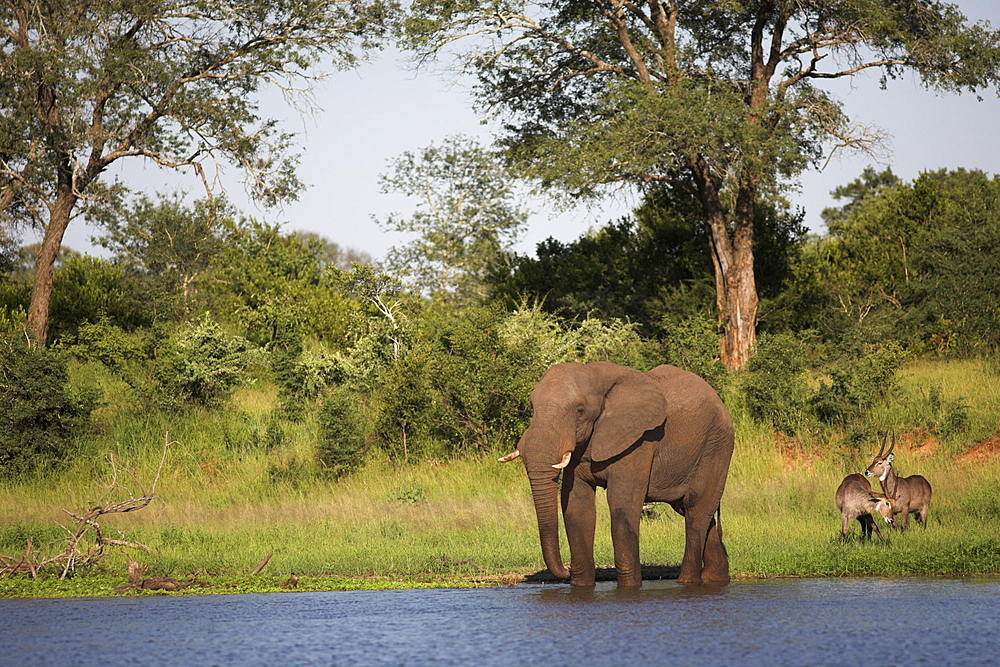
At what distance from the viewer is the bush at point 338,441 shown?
19.9 metres

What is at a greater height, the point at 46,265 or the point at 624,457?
the point at 46,265

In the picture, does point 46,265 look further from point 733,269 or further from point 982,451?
point 982,451

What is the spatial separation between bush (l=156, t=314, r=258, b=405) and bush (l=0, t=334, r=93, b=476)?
222cm

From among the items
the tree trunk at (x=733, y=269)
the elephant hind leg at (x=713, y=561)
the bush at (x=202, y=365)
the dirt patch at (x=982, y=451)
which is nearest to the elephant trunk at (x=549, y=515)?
the elephant hind leg at (x=713, y=561)

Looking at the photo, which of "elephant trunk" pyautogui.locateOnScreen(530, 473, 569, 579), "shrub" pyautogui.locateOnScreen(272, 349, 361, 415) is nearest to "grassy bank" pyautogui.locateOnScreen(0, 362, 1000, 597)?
"shrub" pyautogui.locateOnScreen(272, 349, 361, 415)

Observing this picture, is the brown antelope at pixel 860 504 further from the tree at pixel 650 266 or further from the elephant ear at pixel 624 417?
the tree at pixel 650 266

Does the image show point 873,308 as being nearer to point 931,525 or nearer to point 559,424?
point 931,525

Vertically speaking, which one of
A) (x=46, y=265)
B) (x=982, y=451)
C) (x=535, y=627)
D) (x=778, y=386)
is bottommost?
(x=535, y=627)

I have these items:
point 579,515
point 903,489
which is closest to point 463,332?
point 903,489

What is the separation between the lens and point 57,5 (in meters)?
27.8

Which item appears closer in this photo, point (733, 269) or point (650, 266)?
point (733, 269)

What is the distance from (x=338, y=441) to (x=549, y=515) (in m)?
10.2

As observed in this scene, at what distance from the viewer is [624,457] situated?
1050 centimetres

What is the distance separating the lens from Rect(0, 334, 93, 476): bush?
807 inches
